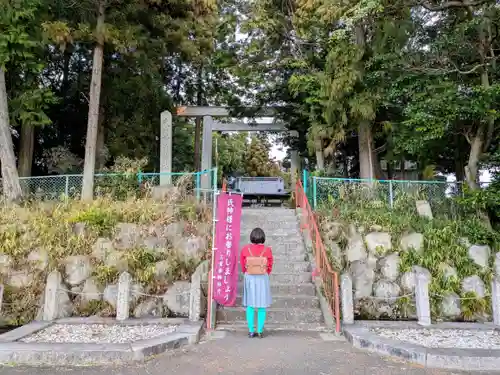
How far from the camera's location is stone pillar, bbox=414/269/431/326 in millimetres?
6137

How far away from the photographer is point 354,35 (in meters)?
12.4

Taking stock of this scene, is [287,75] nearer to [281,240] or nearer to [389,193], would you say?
[389,193]

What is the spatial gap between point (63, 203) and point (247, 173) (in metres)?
25.2

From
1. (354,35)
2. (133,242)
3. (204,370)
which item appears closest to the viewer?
(204,370)

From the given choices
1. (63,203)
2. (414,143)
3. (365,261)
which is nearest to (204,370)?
(365,261)

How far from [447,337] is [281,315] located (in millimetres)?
2496

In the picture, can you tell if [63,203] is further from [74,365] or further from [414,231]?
[414,231]

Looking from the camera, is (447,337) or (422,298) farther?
(422,298)

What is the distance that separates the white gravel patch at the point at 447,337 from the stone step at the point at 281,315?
1.01 meters

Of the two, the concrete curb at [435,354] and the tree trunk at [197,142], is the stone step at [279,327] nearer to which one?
the concrete curb at [435,354]

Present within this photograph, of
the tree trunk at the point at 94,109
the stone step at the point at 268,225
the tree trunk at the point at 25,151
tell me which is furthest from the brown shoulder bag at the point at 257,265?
the tree trunk at the point at 25,151

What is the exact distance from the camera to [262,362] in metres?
4.54

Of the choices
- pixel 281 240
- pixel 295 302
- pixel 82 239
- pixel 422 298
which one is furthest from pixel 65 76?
pixel 422 298

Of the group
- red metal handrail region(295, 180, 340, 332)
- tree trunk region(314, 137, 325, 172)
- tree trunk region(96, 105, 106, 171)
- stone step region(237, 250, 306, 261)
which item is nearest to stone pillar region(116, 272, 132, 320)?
stone step region(237, 250, 306, 261)
